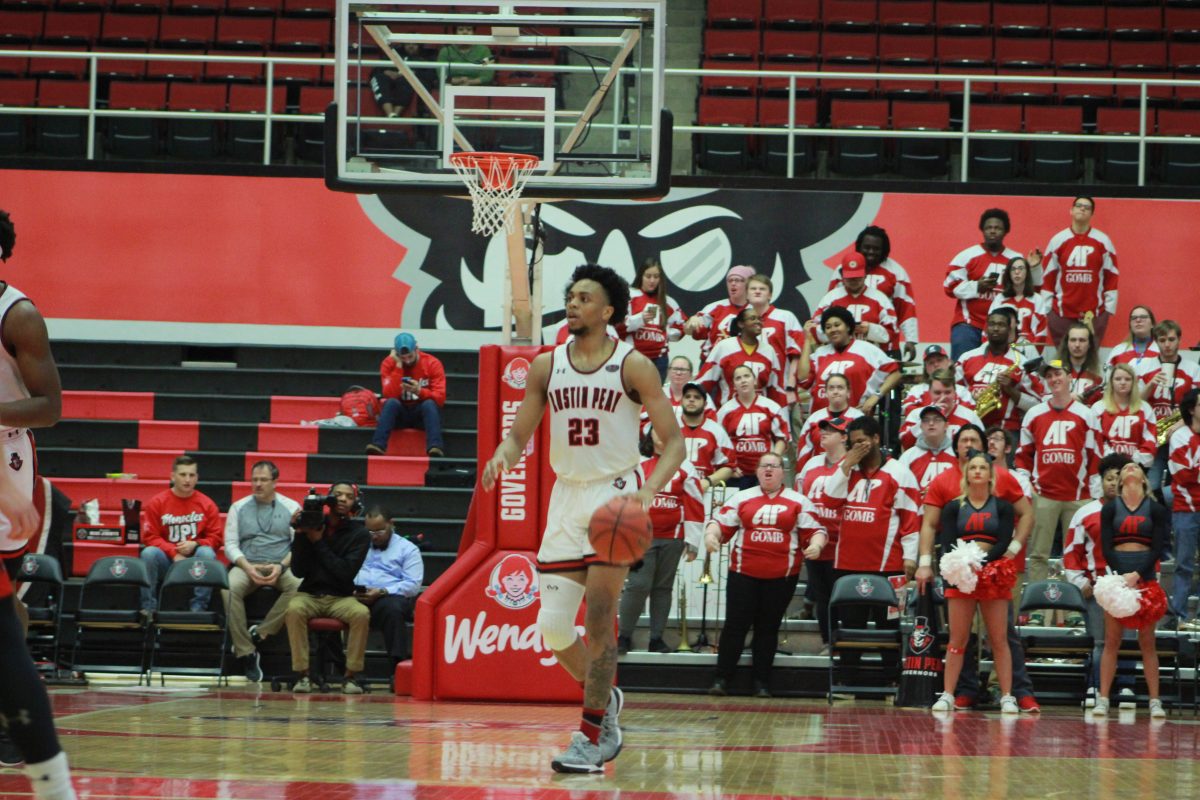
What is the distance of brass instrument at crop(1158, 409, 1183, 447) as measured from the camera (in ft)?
47.2

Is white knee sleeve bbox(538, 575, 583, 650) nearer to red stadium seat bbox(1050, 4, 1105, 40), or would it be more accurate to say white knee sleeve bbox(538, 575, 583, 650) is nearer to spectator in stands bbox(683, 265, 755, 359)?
spectator in stands bbox(683, 265, 755, 359)

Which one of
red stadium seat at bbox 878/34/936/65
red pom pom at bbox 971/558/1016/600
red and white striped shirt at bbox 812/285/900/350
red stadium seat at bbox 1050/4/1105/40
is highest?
red stadium seat at bbox 1050/4/1105/40

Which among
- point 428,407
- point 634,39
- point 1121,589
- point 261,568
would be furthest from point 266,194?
point 1121,589

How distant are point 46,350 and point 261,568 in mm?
7567

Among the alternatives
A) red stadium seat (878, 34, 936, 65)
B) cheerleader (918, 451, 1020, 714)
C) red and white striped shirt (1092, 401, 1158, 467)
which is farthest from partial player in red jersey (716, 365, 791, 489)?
red stadium seat (878, 34, 936, 65)

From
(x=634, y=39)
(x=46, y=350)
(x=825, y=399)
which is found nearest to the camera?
(x=46, y=350)

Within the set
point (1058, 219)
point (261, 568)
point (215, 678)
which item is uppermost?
point (1058, 219)

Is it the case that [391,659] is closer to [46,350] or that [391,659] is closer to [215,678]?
[215,678]

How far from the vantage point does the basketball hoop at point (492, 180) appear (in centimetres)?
1084

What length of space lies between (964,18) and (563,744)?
1563 centimetres

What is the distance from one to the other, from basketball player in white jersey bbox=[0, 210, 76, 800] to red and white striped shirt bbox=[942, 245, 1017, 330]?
38.9 ft

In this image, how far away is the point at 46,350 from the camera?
560 cm

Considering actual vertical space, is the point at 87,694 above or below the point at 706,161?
below

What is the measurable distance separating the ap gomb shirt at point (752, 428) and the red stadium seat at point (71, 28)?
11016 mm
